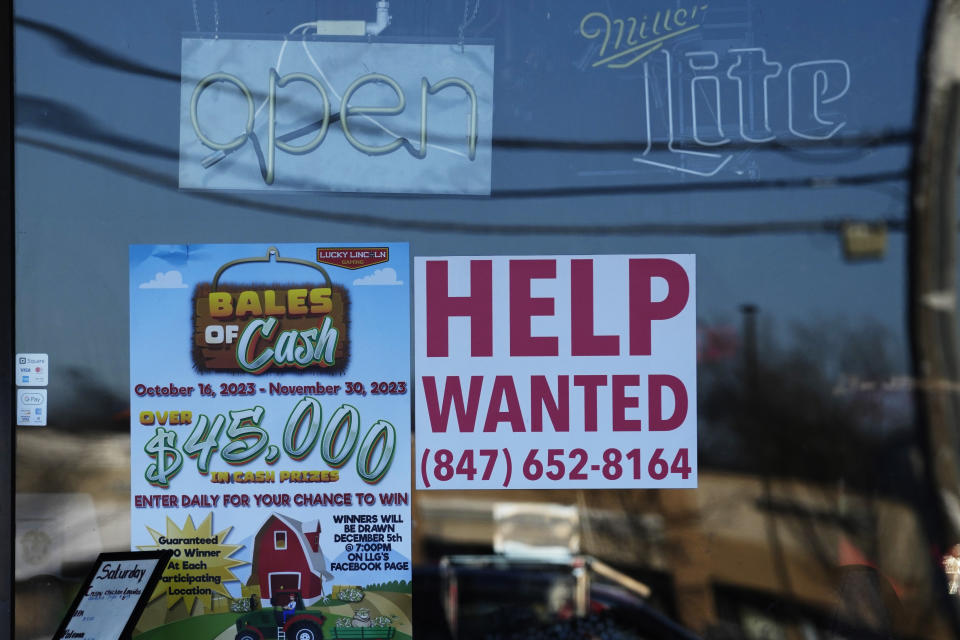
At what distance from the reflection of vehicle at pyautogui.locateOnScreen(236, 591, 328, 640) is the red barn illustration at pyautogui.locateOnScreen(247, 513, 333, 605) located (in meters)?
0.03

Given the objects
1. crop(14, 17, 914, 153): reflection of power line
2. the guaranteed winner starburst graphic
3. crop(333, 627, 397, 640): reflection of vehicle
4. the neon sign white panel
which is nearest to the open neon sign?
the neon sign white panel

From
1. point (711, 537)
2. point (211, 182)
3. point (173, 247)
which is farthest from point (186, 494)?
point (711, 537)

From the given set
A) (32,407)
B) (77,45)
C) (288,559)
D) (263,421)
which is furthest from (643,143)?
(32,407)

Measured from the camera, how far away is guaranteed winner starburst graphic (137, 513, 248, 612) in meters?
3.81

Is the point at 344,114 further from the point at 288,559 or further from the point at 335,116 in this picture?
the point at 288,559

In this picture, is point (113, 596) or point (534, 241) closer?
point (113, 596)

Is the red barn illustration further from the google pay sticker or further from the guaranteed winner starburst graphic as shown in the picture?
the google pay sticker

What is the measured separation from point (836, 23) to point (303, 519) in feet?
9.11

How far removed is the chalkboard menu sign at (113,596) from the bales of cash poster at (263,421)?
125 millimetres

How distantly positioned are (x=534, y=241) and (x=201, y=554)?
1.74 m

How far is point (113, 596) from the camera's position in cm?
358

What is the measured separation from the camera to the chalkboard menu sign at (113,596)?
348 centimetres

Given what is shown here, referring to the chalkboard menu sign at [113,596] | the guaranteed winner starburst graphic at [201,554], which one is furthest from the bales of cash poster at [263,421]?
the chalkboard menu sign at [113,596]

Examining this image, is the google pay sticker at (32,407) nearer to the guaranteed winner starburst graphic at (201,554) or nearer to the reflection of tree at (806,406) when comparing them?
the guaranteed winner starburst graphic at (201,554)
